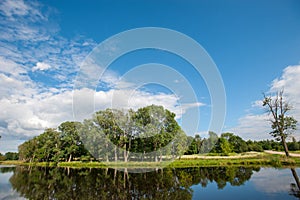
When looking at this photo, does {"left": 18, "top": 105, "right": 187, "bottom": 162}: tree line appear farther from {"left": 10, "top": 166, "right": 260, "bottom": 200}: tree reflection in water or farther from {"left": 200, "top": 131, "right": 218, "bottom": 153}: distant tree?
{"left": 200, "top": 131, "right": 218, "bottom": 153}: distant tree

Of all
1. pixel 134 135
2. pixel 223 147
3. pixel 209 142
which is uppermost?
pixel 134 135

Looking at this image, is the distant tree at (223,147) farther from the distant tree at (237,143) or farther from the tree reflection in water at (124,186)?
the tree reflection in water at (124,186)

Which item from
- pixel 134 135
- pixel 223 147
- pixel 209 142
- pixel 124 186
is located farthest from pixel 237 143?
→ pixel 124 186

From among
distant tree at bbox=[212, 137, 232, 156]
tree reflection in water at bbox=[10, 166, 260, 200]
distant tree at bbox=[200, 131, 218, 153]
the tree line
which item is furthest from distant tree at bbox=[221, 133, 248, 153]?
tree reflection in water at bbox=[10, 166, 260, 200]

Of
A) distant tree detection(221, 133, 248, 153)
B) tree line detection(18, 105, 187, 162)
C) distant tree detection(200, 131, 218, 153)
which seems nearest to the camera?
tree line detection(18, 105, 187, 162)

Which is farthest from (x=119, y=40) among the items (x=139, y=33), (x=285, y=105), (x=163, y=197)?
(x=285, y=105)

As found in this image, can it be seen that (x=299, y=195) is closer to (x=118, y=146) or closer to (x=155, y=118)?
(x=155, y=118)

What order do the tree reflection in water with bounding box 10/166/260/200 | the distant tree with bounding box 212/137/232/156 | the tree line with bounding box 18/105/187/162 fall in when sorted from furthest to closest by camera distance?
1. the distant tree with bounding box 212/137/232/156
2. the tree line with bounding box 18/105/187/162
3. the tree reflection in water with bounding box 10/166/260/200

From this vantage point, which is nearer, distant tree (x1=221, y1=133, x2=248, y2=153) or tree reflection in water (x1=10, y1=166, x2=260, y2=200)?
tree reflection in water (x1=10, y1=166, x2=260, y2=200)

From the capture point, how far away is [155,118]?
126 feet

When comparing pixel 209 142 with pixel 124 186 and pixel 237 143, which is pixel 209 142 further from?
pixel 124 186

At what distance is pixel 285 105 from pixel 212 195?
2354 cm

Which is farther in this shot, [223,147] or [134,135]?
[223,147]

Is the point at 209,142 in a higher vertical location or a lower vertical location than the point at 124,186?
higher
